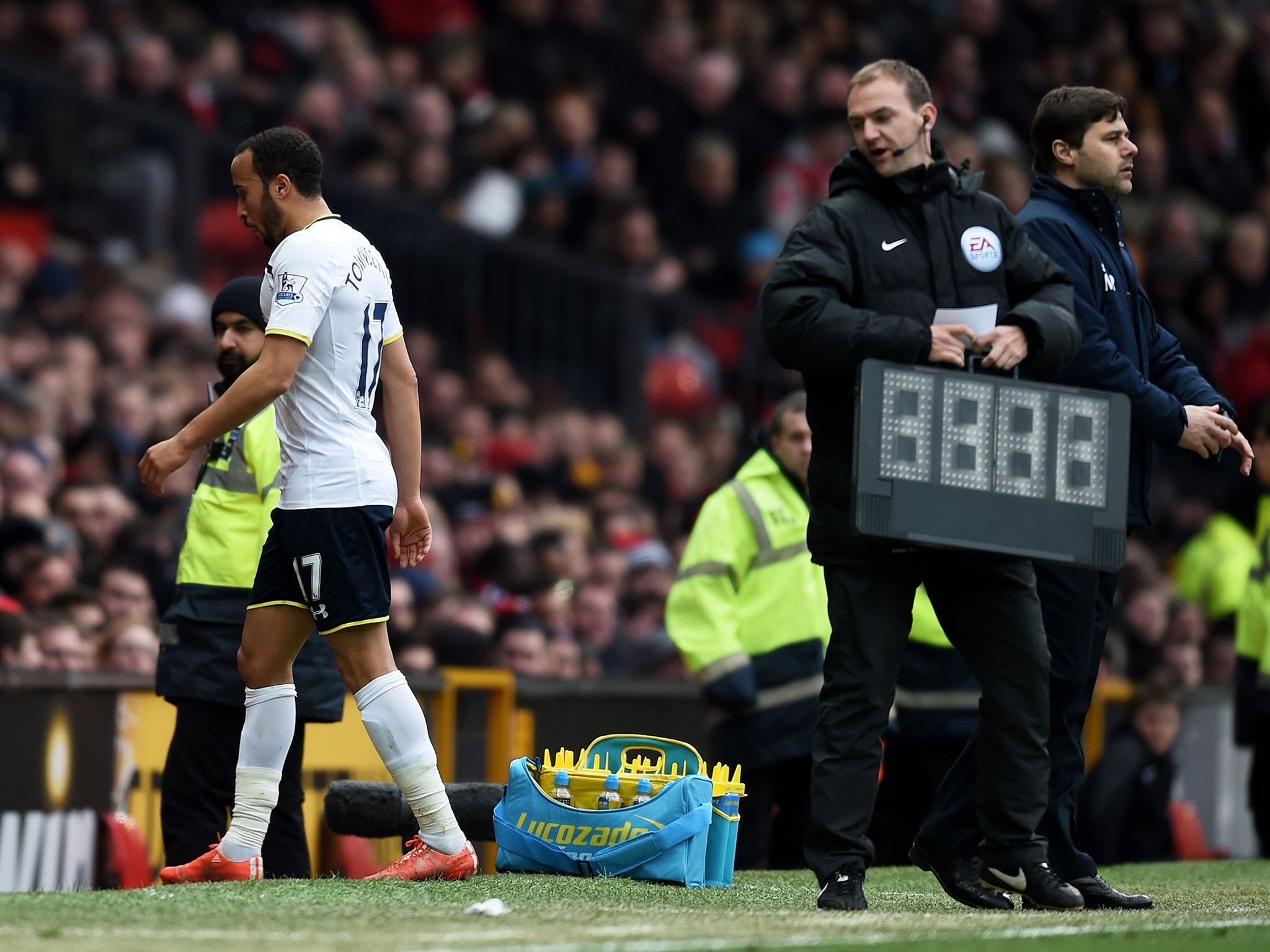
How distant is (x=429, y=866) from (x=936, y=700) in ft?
9.96

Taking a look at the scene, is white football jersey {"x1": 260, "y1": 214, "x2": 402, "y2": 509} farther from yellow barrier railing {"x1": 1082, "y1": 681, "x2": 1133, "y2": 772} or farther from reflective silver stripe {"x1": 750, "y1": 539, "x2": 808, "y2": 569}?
yellow barrier railing {"x1": 1082, "y1": 681, "x2": 1133, "y2": 772}

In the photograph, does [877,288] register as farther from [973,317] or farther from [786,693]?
[786,693]

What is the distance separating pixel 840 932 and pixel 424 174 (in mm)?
10230

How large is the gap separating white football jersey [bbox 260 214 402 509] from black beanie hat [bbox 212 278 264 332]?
28.3 inches

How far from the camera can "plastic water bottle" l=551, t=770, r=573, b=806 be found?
260 inches

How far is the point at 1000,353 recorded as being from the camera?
18.4 ft

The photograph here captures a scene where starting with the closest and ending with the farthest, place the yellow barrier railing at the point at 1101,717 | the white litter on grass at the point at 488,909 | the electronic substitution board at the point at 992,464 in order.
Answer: the white litter on grass at the point at 488,909 → the electronic substitution board at the point at 992,464 → the yellow barrier railing at the point at 1101,717

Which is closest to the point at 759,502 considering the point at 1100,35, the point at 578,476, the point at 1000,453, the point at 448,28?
the point at 1000,453

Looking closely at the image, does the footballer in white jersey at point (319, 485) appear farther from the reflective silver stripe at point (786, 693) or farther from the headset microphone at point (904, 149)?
the reflective silver stripe at point (786, 693)

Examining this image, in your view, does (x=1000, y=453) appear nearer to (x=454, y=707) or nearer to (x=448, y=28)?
(x=454, y=707)

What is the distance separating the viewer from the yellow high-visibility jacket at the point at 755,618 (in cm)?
800

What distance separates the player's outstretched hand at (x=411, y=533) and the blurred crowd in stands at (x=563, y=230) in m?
2.26

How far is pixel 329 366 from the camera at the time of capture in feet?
19.7

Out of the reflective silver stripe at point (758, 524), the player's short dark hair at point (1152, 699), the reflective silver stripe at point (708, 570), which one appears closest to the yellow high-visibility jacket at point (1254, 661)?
the player's short dark hair at point (1152, 699)
